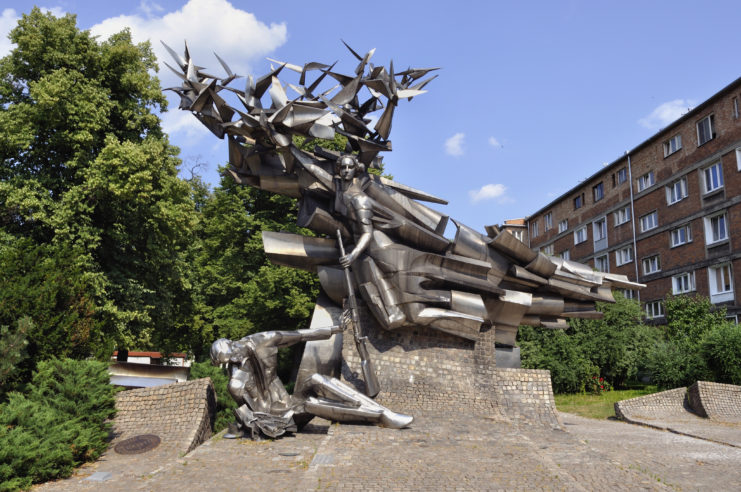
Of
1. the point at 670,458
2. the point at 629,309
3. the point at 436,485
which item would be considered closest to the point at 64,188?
the point at 436,485

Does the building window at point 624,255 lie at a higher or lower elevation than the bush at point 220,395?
higher

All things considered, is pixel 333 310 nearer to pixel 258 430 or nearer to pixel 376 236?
pixel 376 236

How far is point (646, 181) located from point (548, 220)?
12321mm

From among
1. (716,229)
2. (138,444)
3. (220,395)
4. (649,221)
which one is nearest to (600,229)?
(649,221)

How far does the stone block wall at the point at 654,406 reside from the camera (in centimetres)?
1598

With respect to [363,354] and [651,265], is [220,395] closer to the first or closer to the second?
[363,354]

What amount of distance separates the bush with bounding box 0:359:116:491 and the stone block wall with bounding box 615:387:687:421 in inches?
509

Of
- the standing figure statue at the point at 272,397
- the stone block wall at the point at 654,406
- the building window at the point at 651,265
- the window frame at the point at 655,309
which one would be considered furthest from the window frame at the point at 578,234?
the standing figure statue at the point at 272,397

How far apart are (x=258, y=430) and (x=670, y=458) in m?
6.91

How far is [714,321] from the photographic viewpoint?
79.8ft

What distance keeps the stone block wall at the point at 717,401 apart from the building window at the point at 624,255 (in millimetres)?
18930

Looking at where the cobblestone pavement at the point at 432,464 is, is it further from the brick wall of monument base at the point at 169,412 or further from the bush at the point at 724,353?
the bush at the point at 724,353

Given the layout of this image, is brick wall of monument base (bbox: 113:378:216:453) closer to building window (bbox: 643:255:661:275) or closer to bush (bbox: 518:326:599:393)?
bush (bbox: 518:326:599:393)

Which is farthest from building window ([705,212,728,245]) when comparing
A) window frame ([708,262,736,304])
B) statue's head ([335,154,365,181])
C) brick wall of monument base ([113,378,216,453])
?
brick wall of monument base ([113,378,216,453])
